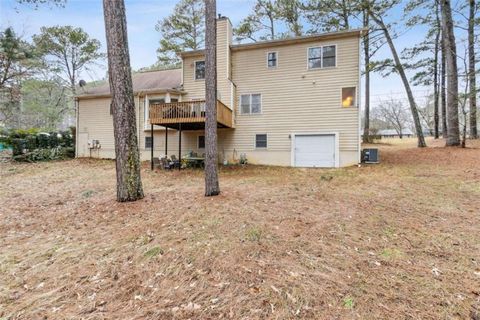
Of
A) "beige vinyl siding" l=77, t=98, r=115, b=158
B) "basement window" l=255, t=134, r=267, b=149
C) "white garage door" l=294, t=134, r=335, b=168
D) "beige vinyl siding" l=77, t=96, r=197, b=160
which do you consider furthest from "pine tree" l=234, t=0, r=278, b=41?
"beige vinyl siding" l=77, t=98, r=115, b=158

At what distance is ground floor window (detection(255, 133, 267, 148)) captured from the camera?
13.1 m

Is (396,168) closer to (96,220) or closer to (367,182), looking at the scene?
(367,182)

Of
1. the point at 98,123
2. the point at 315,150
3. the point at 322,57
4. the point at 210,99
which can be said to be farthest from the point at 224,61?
the point at 98,123

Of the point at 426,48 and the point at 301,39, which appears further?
the point at 426,48

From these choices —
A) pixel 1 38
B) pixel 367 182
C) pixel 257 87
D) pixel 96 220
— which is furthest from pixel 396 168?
pixel 1 38

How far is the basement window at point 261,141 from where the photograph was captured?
1309 centimetres

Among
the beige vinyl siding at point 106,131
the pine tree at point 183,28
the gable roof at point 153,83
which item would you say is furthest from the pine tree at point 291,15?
the beige vinyl siding at point 106,131

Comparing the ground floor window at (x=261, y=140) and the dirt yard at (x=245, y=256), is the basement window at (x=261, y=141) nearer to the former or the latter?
the ground floor window at (x=261, y=140)

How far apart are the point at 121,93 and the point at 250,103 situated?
28.1 feet

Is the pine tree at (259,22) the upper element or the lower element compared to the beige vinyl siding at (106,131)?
upper

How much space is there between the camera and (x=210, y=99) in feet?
20.4

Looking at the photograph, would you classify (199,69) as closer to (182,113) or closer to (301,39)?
(182,113)

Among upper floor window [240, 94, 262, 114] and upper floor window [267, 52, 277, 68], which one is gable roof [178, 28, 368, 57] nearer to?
upper floor window [267, 52, 277, 68]

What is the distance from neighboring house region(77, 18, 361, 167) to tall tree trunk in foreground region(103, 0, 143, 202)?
17.0ft
